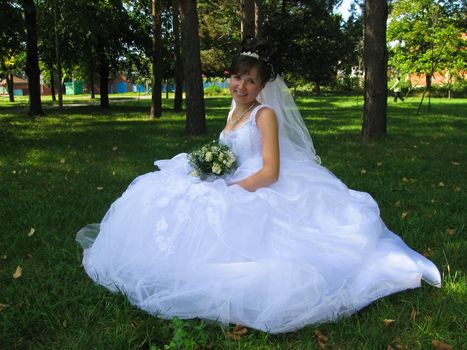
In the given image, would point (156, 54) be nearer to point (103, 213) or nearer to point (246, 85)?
point (103, 213)

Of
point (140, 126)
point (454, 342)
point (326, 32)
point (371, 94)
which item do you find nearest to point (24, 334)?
point (454, 342)

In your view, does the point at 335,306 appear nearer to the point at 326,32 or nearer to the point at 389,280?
the point at 389,280

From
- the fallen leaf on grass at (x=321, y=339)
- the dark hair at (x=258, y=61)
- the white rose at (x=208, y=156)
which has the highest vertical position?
the dark hair at (x=258, y=61)

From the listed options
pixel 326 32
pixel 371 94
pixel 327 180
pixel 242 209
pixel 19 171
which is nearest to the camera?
pixel 242 209

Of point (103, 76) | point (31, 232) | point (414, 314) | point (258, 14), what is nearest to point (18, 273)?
point (31, 232)

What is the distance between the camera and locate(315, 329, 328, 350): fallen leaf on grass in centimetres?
265

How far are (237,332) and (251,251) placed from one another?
503 mm

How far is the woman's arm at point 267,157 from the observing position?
3.33 metres

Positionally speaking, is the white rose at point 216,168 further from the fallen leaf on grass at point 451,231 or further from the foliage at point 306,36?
the foliage at point 306,36

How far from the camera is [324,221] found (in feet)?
10.7

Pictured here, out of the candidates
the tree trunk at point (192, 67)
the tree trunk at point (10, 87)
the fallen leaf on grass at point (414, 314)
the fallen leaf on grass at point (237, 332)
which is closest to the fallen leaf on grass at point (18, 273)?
the fallen leaf on grass at point (237, 332)

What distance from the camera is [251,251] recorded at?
2.92m

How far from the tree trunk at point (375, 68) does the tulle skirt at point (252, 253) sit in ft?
22.1

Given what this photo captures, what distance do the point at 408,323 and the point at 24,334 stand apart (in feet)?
8.00
